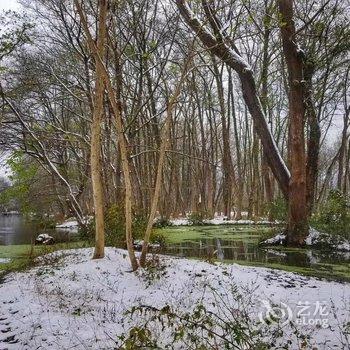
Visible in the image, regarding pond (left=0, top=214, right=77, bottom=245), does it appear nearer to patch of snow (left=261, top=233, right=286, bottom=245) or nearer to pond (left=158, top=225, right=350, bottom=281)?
pond (left=158, top=225, right=350, bottom=281)

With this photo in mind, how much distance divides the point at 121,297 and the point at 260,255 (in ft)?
Result: 18.9

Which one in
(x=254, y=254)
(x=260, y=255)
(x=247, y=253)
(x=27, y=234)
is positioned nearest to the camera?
(x=260, y=255)

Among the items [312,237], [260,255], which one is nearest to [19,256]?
[260,255]

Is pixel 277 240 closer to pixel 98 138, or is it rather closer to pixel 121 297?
pixel 98 138

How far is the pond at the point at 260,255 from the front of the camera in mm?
8541

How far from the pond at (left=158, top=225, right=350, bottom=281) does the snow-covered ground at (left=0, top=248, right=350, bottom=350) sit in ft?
3.51

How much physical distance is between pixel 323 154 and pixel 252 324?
3887 cm

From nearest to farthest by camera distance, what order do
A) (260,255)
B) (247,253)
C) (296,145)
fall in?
(260,255) < (247,253) < (296,145)

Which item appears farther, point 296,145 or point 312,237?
point 312,237

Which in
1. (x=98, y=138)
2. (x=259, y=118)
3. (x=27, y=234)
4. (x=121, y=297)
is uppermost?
(x=259, y=118)

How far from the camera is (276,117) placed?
90.0 feet

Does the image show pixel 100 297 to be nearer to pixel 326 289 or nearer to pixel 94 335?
pixel 94 335

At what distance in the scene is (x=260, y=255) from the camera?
10766 millimetres

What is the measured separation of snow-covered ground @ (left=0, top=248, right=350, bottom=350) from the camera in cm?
451
